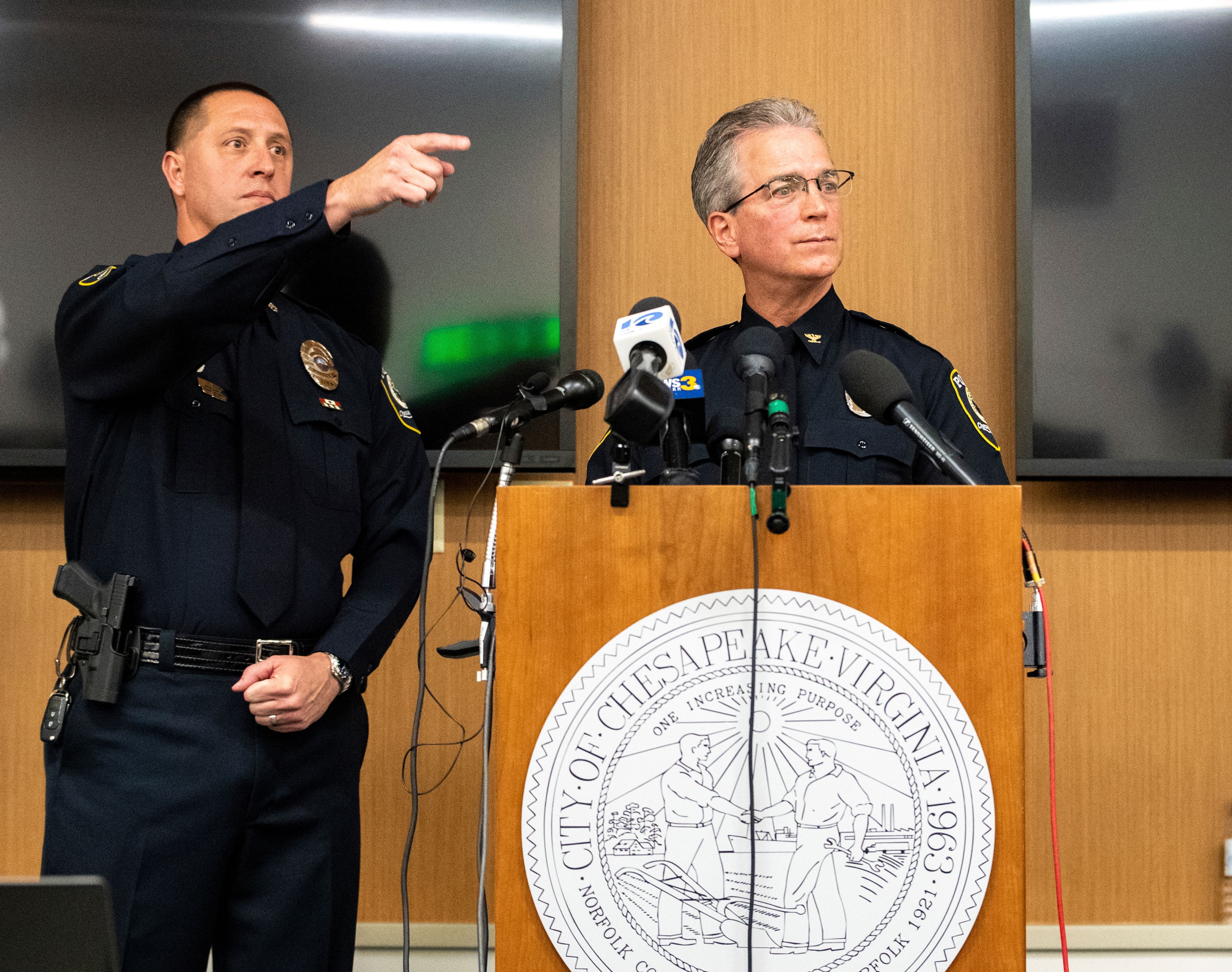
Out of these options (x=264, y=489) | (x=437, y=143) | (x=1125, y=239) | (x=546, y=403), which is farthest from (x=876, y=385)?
(x=1125, y=239)

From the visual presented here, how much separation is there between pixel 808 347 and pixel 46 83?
1.92 meters

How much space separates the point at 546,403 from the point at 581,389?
48 mm

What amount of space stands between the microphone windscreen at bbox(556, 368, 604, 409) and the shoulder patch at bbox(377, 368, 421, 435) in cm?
80

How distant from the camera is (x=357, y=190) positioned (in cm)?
134

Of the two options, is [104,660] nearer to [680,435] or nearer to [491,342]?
[680,435]

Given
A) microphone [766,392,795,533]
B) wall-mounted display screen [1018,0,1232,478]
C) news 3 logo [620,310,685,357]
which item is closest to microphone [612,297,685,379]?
news 3 logo [620,310,685,357]

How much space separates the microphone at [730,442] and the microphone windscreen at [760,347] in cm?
5

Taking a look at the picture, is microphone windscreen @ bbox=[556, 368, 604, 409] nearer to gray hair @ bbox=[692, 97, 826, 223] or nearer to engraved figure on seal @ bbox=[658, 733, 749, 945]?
engraved figure on seal @ bbox=[658, 733, 749, 945]

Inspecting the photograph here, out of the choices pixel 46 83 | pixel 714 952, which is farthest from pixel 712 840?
pixel 46 83

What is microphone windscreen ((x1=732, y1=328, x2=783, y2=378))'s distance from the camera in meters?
1.17

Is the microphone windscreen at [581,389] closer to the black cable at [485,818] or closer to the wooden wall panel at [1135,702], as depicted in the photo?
the black cable at [485,818]

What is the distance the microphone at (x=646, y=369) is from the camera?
1.04m

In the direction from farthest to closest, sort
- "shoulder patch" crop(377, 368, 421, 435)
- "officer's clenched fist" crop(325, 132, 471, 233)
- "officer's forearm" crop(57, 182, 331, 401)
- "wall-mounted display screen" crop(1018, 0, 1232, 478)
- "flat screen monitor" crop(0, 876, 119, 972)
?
1. "wall-mounted display screen" crop(1018, 0, 1232, 478)
2. "shoulder patch" crop(377, 368, 421, 435)
3. "officer's forearm" crop(57, 182, 331, 401)
4. "officer's clenched fist" crop(325, 132, 471, 233)
5. "flat screen monitor" crop(0, 876, 119, 972)

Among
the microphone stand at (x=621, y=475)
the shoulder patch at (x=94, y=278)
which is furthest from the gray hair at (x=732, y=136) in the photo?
the shoulder patch at (x=94, y=278)
